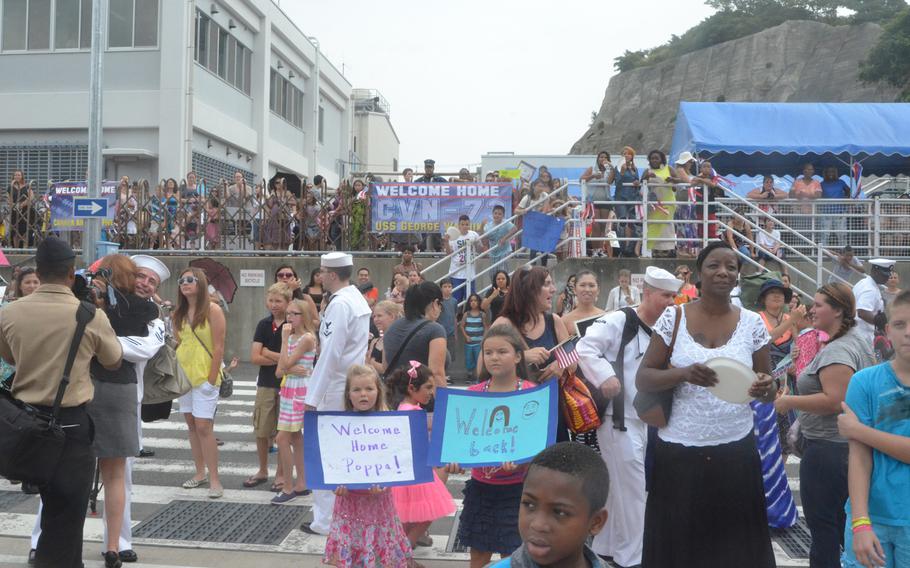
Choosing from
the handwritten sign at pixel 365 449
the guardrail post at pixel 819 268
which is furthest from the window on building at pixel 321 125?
the handwritten sign at pixel 365 449

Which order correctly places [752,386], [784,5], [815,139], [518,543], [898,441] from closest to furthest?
[898,441] < [752,386] < [518,543] < [815,139] < [784,5]

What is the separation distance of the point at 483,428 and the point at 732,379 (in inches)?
61.1

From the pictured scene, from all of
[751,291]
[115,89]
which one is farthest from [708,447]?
[115,89]

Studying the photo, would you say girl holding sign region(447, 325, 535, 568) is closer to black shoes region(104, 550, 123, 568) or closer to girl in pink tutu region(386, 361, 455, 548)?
girl in pink tutu region(386, 361, 455, 548)

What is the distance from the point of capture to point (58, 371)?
15.1 feet

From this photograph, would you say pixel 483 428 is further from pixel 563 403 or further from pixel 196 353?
pixel 196 353

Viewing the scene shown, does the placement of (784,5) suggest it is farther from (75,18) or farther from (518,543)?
(518,543)

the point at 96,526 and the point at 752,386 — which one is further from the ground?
the point at 752,386

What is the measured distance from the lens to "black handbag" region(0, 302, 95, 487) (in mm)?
4418

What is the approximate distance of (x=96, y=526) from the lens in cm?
639

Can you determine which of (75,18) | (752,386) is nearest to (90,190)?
(75,18)

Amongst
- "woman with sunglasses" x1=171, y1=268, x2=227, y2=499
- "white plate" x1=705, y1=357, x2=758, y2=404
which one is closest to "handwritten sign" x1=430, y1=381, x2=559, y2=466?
"white plate" x1=705, y1=357, x2=758, y2=404

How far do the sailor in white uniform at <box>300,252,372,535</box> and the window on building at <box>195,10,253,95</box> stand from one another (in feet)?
76.6

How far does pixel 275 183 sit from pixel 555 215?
19.6 ft
